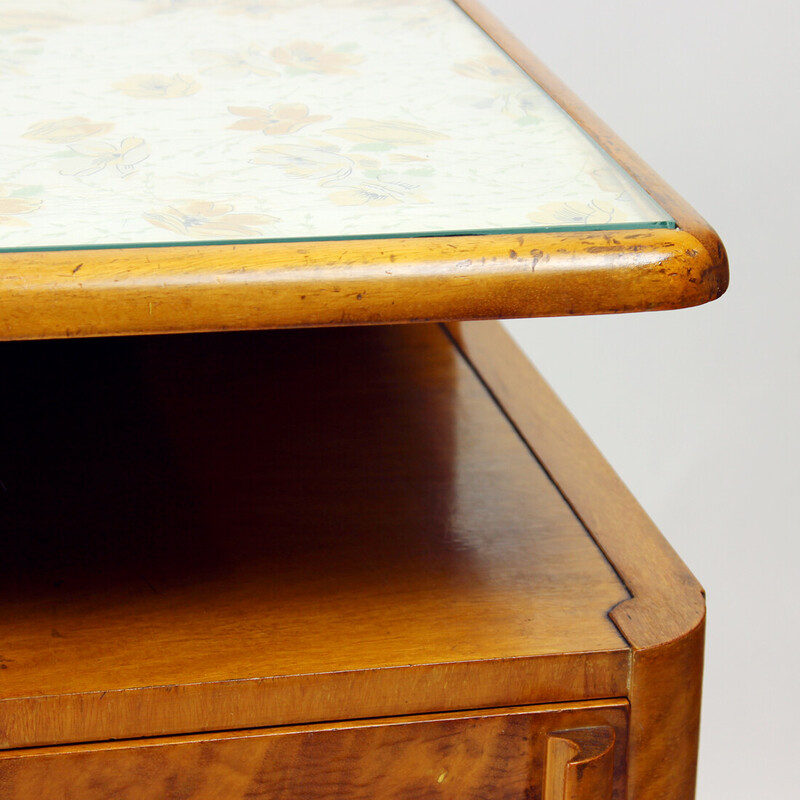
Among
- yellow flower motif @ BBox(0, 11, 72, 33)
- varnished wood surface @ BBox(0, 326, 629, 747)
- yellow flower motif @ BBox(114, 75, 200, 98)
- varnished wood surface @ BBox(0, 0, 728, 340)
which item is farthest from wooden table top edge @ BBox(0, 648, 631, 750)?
yellow flower motif @ BBox(0, 11, 72, 33)

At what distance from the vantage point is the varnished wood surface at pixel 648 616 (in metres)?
0.58

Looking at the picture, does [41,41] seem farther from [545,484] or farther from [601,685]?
[601,685]

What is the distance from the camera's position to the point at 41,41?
31.2 inches

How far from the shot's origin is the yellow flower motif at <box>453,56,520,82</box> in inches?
28.7

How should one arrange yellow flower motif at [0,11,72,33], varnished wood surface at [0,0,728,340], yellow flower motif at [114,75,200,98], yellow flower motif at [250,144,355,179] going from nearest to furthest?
1. varnished wood surface at [0,0,728,340]
2. yellow flower motif at [250,144,355,179]
3. yellow flower motif at [114,75,200,98]
4. yellow flower motif at [0,11,72,33]

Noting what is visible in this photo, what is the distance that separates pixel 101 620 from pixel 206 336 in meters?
0.40

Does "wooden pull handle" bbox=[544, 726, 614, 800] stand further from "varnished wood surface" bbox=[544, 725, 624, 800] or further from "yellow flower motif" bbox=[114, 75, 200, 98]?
"yellow flower motif" bbox=[114, 75, 200, 98]

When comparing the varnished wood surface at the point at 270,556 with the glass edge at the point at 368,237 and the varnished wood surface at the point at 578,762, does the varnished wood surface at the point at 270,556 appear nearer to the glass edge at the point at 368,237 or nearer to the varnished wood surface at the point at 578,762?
the varnished wood surface at the point at 578,762

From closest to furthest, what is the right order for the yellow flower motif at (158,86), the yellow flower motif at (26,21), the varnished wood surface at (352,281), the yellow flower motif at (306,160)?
the varnished wood surface at (352,281)
the yellow flower motif at (306,160)
the yellow flower motif at (158,86)
the yellow flower motif at (26,21)

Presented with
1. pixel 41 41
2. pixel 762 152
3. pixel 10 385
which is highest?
pixel 41 41

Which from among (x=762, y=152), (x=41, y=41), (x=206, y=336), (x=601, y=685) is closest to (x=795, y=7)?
(x=762, y=152)

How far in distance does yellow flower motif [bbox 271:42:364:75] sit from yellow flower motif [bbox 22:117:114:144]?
16 centimetres

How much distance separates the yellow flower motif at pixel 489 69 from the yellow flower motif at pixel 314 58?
0.06 meters

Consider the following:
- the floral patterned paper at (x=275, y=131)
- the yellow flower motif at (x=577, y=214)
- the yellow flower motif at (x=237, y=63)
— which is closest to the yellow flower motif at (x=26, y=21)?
the floral patterned paper at (x=275, y=131)
